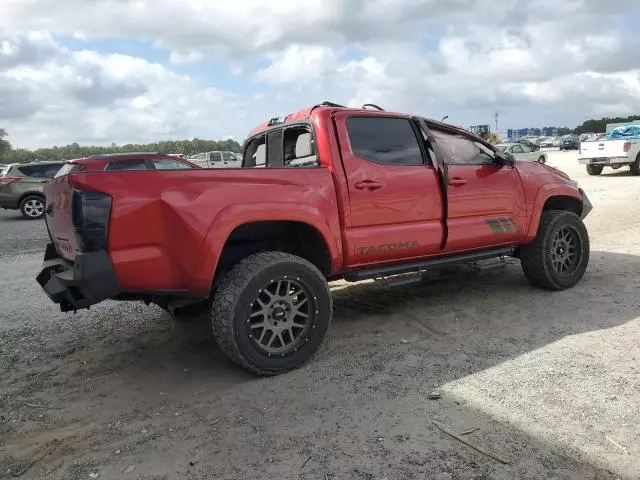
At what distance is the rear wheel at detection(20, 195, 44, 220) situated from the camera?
15.8 metres

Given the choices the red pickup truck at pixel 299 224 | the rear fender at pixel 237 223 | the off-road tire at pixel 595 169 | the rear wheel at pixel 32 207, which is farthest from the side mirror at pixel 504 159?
the off-road tire at pixel 595 169

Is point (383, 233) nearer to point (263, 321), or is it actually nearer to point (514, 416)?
point (263, 321)

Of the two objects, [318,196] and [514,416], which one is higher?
[318,196]

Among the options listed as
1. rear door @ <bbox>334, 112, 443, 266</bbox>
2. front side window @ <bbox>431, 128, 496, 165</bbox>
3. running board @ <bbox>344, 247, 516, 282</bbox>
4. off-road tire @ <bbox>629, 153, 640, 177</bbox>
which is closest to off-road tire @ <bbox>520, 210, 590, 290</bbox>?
running board @ <bbox>344, 247, 516, 282</bbox>

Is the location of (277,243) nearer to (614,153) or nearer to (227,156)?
(614,153)

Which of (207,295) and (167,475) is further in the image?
(207,295)

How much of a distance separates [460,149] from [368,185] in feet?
4.39

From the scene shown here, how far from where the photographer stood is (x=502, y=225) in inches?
201

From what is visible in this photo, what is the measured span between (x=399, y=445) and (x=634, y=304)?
10.9 ft

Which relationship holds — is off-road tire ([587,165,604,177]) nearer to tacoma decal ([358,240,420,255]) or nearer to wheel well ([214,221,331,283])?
tacoma decal ([358,240,420,255])

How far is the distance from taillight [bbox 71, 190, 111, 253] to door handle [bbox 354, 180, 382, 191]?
1.88 m

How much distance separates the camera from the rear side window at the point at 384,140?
14.2ft

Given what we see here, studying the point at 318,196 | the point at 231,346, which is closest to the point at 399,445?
the point at 231,346

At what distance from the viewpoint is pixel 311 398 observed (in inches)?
133
